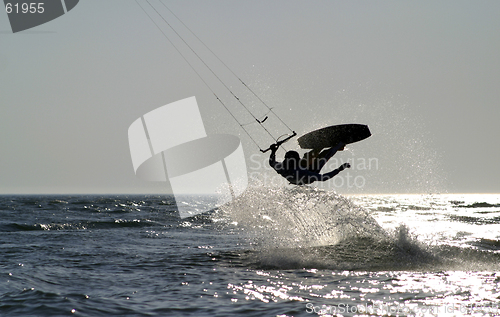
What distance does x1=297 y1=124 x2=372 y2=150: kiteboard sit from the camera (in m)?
12.5

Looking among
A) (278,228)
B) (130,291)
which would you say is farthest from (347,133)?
(130,291)

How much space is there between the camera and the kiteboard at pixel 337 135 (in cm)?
1252

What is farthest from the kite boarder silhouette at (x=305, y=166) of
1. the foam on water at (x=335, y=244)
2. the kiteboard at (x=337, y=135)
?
the foam on water at (x=335, y=244)

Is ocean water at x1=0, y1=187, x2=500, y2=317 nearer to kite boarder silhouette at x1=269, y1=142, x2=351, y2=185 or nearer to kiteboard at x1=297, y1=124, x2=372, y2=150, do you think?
kite boarder silhouette at x1=269, y1=142, x2=351, y2=185

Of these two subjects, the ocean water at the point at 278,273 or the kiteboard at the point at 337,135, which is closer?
the ocean water at the point at 278,273

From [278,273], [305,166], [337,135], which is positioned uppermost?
[337,135]

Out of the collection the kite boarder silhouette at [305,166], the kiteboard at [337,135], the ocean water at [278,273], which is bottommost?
the ocean water at [278,273]

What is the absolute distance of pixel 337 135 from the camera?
12664mm

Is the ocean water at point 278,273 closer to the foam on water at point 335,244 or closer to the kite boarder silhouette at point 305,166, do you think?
the foam on water at point 335,244

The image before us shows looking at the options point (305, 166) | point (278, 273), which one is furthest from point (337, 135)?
point (278, 273)

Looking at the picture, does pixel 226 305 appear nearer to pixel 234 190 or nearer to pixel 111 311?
pixel 111 311

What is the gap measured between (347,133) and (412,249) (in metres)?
4.28

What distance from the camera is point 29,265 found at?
1146 cm

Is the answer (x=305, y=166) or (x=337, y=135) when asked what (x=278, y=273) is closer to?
(x=305, y=166)
